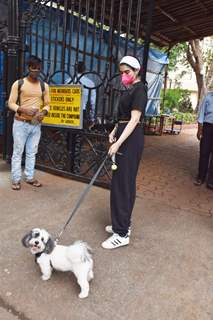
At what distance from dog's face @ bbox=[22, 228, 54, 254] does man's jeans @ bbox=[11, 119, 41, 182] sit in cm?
239

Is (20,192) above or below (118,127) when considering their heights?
below

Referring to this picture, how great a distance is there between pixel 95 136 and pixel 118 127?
70.0 inches

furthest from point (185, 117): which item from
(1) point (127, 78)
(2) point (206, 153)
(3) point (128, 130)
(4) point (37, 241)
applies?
(4) point (37, 241)

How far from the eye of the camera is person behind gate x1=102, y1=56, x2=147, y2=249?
112 inches

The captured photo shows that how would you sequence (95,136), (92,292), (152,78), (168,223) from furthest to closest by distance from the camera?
(152,78) < (95,136) < (168,223) < (92,292)

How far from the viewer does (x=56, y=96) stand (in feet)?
16.8

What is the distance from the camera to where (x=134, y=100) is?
286 centimetres

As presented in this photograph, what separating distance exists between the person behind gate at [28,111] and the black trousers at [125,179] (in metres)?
1.79

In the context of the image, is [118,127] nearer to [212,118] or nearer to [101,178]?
[101,178]

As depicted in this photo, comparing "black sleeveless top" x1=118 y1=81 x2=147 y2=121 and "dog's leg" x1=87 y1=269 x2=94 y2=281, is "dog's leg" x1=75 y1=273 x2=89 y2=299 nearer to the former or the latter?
"dog's leg" x1=87 y1=269 x2=94 y2=281

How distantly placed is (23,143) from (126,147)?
211cm

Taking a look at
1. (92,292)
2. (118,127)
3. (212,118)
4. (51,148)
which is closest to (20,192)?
(51,148)

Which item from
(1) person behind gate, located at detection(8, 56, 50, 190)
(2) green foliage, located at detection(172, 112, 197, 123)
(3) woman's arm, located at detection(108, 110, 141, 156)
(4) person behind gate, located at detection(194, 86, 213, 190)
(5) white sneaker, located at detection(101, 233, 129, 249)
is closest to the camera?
(3) woman's arm, located at detection(108, 110, 141, 156)

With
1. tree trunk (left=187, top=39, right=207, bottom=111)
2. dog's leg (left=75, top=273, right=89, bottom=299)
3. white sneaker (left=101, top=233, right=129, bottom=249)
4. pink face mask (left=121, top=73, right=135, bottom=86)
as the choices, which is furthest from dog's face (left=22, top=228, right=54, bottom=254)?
tree trunk (left=187, top=39, right=207, bottom=111)
